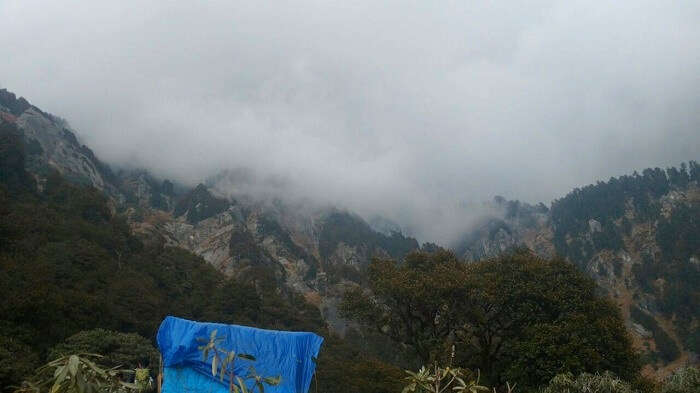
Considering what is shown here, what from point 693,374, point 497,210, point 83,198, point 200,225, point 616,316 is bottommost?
point 693,374

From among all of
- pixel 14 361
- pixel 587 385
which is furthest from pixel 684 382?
pixel 14 361

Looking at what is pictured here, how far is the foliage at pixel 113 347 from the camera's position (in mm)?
23595

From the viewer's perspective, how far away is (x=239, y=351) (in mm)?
9984

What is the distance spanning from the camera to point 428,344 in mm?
23250

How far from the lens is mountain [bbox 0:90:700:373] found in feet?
268

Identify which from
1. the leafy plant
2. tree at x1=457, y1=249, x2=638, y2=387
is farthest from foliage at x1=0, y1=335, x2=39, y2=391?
tree at x1=457, y1=249, x2=638, y2=387

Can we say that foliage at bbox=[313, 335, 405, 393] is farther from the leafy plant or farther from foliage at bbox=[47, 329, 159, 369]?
the leafy plant

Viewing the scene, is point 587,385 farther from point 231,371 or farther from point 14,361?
point 14,361

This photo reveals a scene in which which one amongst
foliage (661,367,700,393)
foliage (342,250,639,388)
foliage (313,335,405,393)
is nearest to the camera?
foliage (661,367,700,393)

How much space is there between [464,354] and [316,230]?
116 metres

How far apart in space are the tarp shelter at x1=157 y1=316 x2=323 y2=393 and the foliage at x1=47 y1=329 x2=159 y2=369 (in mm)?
14808

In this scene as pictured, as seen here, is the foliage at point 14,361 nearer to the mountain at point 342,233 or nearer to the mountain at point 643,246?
the mountain at point 342,233

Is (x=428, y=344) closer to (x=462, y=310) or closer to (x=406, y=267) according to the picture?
(x=462, y=310)

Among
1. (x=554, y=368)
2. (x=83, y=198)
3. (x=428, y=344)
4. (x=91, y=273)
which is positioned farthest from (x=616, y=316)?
(x=83, y=198)
